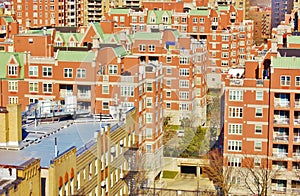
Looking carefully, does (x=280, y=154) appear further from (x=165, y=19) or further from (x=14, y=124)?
(x=165, y=19)

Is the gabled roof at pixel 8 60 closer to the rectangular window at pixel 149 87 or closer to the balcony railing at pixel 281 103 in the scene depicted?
the rectangular window at pixel 149 87

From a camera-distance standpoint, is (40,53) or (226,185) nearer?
Answer: (226,185)

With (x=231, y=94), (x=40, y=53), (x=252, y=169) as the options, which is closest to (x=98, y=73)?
(x=40, y=53)

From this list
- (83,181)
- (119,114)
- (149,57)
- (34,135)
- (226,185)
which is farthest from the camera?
(149,57)

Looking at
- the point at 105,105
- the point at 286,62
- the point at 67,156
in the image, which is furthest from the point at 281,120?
the point at 67,156

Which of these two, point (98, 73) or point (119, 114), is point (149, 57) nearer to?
point (98, 73)

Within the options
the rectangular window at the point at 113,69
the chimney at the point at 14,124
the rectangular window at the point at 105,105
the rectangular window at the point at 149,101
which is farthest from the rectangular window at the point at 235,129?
the chimney at the point at 14,124

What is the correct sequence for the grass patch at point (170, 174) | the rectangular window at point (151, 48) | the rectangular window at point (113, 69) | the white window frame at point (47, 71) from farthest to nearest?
the rectangular window at point (151, 48), the white window frame at point (47, 71), the rectangular window at point (113, 69), the grass patch at point (170, 174)
